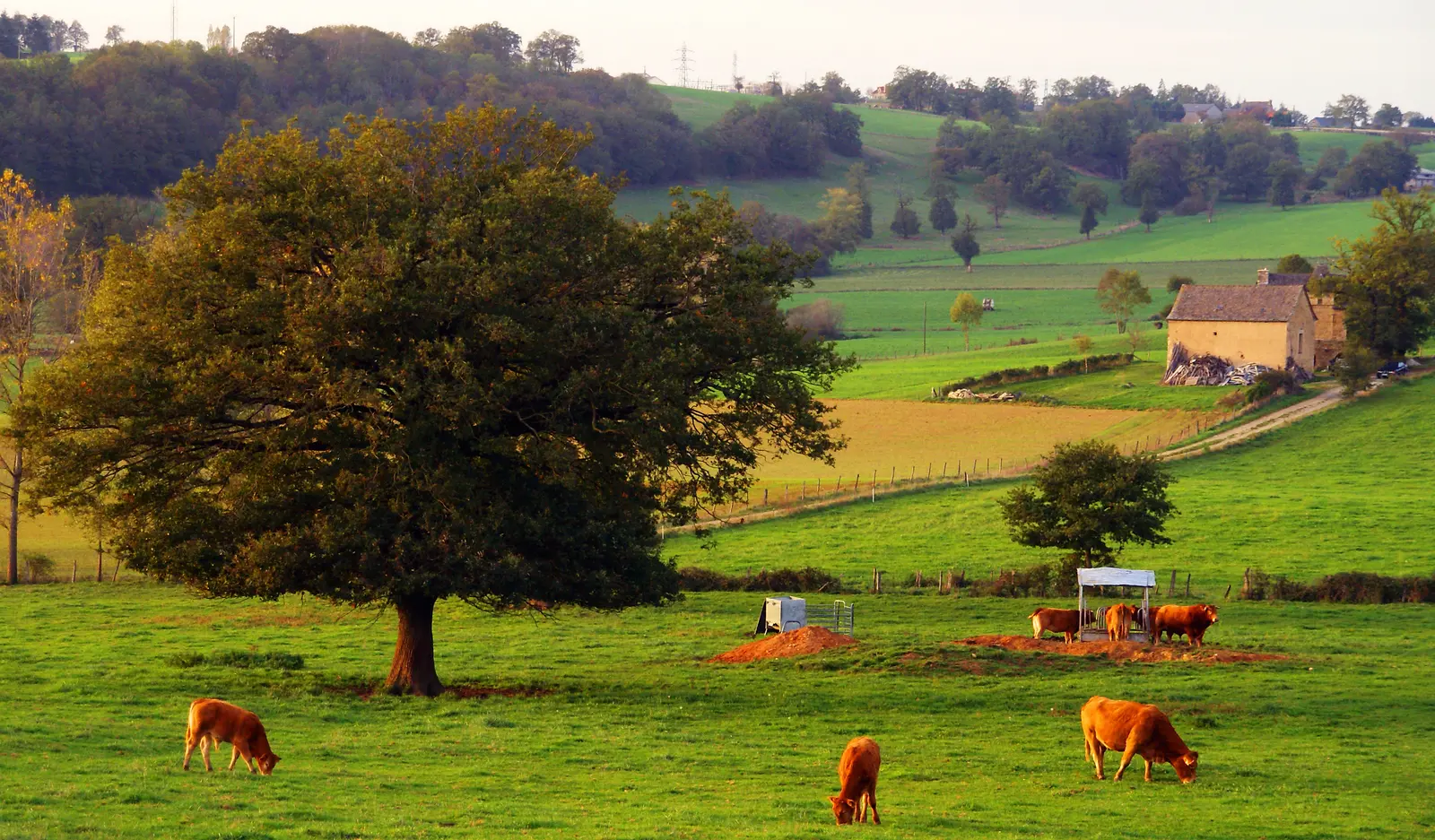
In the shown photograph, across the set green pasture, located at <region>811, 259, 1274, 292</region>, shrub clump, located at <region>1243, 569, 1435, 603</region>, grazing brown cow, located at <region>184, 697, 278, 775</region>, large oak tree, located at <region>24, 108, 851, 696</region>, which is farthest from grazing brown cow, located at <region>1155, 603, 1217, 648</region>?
green pasture, located at <region>811, 259, 1274, 292</region>

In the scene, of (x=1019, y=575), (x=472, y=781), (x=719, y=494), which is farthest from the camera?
(x=1019, y=575)

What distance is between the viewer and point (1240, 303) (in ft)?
313

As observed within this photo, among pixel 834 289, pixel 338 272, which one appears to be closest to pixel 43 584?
pixel 338 272

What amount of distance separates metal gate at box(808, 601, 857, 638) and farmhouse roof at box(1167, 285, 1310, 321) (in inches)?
2375

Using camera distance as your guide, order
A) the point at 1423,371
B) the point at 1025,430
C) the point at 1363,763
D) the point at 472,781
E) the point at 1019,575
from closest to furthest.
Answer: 1. the point at 472,781
2. the point at 1363,763
3. the point at 1019,575
4. the point at 1025,430
5. the point at 1423,371

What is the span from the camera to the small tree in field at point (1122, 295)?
415 ft

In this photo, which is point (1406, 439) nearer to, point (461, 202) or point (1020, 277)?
point (461, 202)

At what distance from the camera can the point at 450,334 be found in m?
27.1

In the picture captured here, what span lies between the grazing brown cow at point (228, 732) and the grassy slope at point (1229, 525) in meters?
33.5

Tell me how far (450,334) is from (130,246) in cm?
667

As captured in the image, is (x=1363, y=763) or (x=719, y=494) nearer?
(x=1363, y=763)

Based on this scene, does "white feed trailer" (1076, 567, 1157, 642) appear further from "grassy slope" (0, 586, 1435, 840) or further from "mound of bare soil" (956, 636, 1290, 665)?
"grassy slope" (0, 586, 1435, 840)

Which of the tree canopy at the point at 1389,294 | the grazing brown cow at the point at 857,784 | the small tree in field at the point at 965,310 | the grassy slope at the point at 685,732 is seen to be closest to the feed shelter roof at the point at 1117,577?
the grassy slope at the point at 685,732

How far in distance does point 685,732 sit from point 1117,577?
53.7 ft
